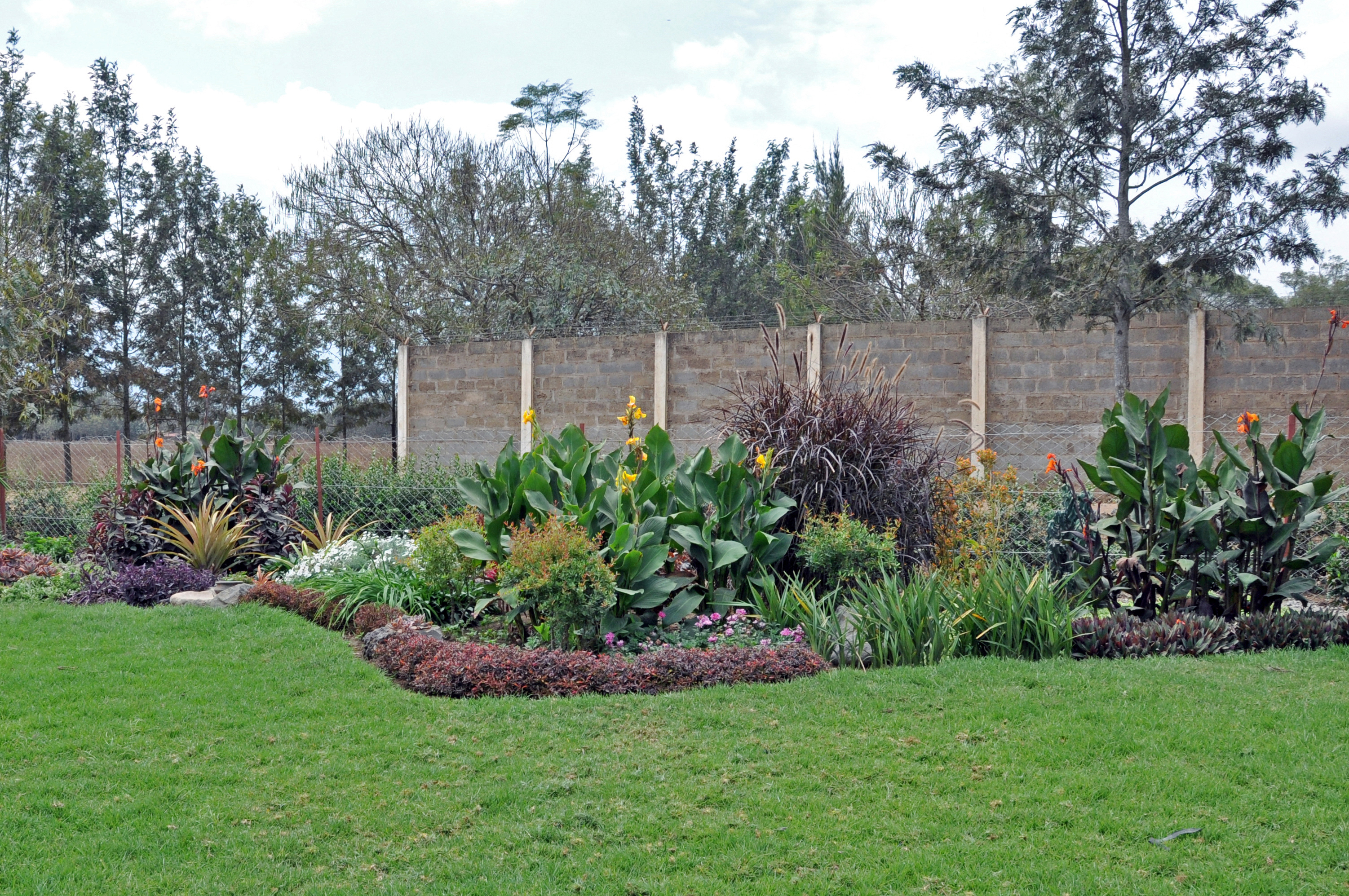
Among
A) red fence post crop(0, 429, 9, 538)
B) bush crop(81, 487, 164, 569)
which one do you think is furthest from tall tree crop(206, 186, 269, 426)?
bush crop(81, 487, 164, 569)

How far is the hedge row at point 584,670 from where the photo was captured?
517cm

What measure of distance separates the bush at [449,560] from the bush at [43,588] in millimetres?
3682

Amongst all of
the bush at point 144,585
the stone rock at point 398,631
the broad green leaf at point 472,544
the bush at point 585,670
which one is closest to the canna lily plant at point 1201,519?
the bush at point 585,670

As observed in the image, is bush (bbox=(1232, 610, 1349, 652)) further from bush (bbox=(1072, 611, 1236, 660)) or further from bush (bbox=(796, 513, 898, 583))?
bush (bbox=(796, 513, 898, 583))

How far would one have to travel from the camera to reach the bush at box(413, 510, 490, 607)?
21.4ft

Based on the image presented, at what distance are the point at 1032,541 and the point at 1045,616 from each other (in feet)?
→ 7.89

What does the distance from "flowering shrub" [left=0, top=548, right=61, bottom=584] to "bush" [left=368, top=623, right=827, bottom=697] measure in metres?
5.37

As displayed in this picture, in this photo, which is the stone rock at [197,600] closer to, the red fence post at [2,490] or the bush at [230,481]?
the bush at [230,481]

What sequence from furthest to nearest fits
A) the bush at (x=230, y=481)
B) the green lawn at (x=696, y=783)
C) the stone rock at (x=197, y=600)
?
the bush at (x=230, y=481)
the stone rock at (x=197, y=600)
the green lawn at (x=696, y=783)

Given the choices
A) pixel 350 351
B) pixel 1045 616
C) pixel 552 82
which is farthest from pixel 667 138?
pixel 1045 616

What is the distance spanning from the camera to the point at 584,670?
5.25m

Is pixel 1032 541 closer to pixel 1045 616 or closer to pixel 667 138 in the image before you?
pixel 1045 616

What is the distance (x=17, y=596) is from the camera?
327 inches

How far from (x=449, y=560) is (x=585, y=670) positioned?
65.6 inches
